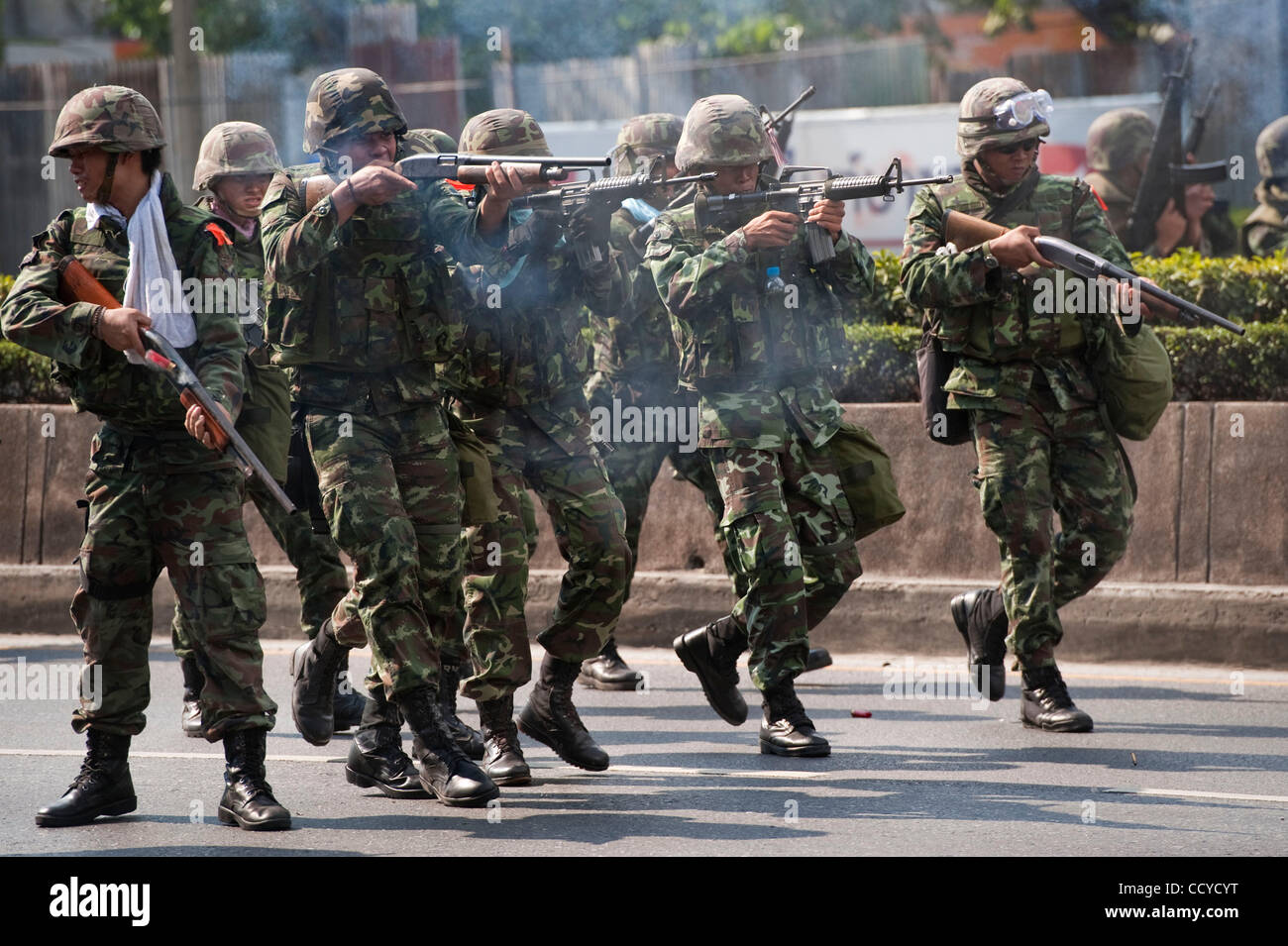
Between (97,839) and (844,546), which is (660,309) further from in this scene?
(97,839)

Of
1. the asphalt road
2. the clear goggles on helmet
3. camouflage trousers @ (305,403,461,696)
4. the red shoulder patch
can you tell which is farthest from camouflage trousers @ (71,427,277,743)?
the clear goggles on helmet

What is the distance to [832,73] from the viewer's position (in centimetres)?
1923

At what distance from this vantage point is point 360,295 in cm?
537

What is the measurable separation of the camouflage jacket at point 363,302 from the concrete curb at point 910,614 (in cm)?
352

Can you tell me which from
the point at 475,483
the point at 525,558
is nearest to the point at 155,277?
the point at 475,483

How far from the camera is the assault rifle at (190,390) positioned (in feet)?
15.7

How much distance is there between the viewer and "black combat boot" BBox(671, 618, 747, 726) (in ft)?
21.4

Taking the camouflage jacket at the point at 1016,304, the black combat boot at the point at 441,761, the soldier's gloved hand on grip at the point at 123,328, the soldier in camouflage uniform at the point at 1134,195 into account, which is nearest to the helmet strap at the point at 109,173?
the soldier's gloved hand on grip at the point at 123,328

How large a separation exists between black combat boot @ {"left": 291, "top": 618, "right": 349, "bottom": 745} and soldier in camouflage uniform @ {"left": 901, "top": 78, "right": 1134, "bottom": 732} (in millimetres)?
2434

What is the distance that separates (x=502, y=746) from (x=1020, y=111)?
2854 millimetres

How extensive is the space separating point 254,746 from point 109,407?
1.05 metres

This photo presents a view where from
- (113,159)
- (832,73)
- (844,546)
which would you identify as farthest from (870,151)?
(113,159)

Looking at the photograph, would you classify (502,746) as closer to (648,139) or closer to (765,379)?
(765,379)

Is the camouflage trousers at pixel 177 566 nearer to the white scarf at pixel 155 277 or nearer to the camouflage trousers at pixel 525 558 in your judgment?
the white scarf at pixel 155 277
